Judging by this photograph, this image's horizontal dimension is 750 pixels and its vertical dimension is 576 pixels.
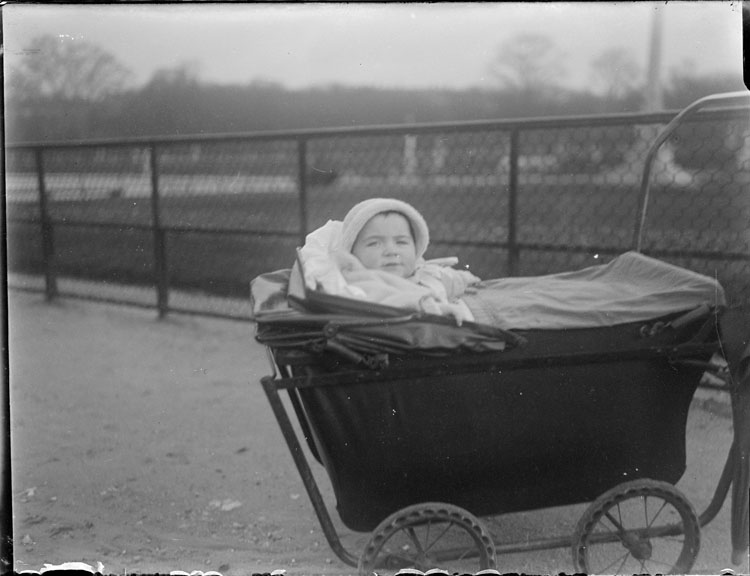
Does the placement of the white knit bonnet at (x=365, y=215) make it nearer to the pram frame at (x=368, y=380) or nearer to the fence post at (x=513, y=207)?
the pram frame at (x=368, y=380)

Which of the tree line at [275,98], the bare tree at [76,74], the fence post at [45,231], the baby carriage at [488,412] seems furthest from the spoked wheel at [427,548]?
the fence post at [45,231]

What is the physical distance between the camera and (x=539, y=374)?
222cm

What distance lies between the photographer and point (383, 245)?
2570 millimetres

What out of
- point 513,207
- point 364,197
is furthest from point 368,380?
point 364,197

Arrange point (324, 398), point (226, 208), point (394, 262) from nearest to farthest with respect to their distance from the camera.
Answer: point (324, 398)
point (394, 262)
point (226, 208)

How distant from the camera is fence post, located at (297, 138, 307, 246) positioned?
4.74 metres

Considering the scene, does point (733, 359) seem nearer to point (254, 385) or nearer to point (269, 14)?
point (269, 14)

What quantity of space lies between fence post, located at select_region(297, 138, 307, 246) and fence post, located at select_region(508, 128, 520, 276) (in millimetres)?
1278

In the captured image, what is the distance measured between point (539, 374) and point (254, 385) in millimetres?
2294

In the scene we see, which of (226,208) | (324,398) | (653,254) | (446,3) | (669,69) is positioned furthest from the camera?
(226,208)

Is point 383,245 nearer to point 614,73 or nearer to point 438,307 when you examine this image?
point 438,307

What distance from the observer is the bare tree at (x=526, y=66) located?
3.38 m

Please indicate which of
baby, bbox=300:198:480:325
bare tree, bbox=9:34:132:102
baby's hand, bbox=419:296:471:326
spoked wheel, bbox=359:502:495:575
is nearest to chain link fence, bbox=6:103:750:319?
bare tree, bbox=9:34:132:102

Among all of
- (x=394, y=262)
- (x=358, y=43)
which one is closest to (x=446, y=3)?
(x=358, y=43)
